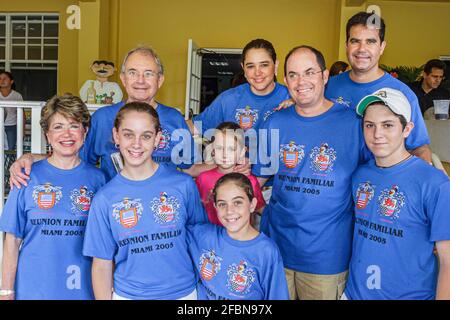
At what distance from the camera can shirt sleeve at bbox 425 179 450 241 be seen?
1758 mm

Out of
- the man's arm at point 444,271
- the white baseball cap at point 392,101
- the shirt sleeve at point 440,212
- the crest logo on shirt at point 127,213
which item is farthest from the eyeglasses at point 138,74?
the man's arm at point 444,271

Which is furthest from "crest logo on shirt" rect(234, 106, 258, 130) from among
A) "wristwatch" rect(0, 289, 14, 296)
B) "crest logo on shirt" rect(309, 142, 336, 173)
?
"wristwatch" rect(0, 289, 14, 296)

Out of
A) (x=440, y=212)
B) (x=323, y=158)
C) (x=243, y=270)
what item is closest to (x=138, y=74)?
(x=323, y=158)

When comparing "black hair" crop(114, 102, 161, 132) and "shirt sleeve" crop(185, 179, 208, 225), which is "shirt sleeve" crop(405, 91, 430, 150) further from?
"black hair" crop(114, 102, 161, 132)

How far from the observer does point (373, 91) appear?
2359mm

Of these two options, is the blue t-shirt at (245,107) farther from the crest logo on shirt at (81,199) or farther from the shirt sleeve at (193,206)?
the crest logo on shirt at (81,199)

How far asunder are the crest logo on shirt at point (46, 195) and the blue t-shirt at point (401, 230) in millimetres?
1372

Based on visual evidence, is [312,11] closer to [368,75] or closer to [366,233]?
[368,75]

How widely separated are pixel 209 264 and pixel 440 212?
3.15 feet

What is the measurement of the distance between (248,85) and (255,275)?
4.36 feet

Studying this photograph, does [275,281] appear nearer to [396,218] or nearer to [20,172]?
[396,218]

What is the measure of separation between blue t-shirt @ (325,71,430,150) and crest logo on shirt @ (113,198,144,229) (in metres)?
1.11

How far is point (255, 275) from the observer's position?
1926mm

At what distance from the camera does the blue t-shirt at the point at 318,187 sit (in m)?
2.10
